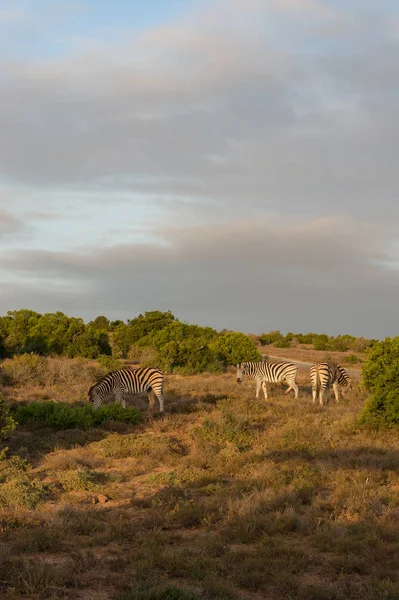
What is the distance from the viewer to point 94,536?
9.09m

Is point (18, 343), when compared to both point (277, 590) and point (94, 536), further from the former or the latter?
point (277, 590)

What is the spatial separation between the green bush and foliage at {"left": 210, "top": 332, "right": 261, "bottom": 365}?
780 inches

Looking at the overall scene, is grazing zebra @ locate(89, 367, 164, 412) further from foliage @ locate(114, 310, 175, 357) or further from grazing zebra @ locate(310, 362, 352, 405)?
foliage @ locate(114, 310, 175, 357)

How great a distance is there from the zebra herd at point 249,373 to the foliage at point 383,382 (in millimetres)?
4735

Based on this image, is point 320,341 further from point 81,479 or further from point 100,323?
point 81,479

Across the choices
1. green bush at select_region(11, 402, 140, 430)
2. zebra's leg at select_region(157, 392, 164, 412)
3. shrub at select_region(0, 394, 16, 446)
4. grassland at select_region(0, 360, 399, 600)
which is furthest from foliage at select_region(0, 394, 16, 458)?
zebra's leg at select_region(157, 392, 164, 412)

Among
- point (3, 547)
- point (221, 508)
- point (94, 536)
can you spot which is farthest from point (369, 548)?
point (3, 547)

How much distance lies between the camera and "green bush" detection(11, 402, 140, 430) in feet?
56.3

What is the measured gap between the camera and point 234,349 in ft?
126

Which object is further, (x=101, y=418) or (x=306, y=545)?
(x=101, y=418)

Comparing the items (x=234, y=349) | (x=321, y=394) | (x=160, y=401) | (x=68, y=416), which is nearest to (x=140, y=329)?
(x=234, y=349)

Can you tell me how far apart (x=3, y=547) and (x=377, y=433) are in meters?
11.1

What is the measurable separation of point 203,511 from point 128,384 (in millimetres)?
11279

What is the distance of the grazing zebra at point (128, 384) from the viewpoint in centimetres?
2011
